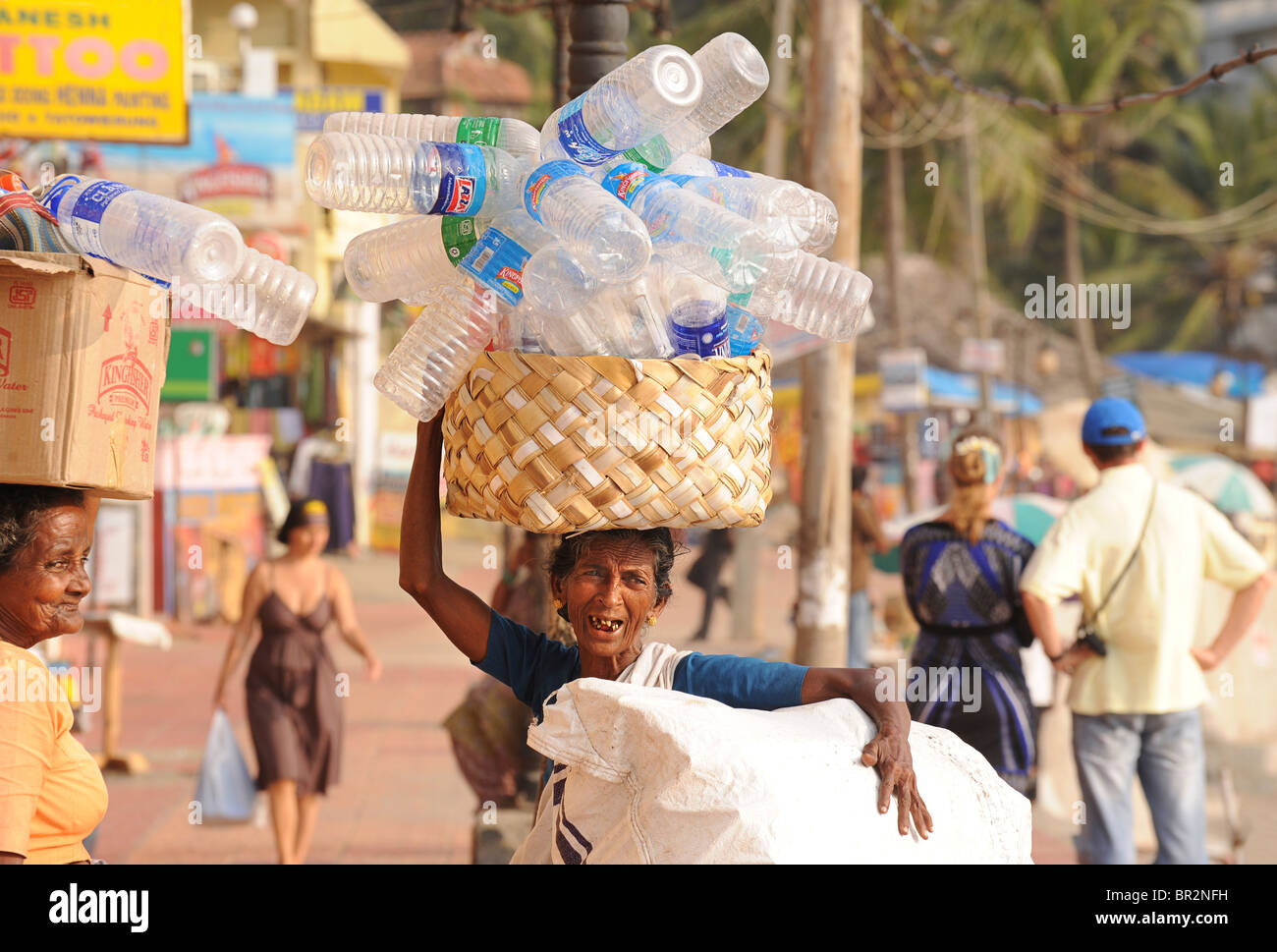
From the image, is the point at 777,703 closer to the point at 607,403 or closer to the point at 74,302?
the point at 607,403

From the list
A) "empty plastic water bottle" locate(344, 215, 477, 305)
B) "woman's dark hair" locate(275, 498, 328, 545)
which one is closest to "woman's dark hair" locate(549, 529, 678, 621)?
"empty plastic water bottle" locate(344, 215, 477, 305)

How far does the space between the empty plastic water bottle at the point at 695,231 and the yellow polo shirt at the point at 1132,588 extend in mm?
3038

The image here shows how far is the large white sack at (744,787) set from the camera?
208 cm

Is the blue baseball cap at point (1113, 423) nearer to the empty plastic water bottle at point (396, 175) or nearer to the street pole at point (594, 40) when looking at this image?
the street pole at point (594, 40)

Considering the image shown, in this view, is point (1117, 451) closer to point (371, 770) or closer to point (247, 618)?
point (247, 618)

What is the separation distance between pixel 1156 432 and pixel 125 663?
880 inches

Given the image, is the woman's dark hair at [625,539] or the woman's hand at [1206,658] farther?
the woman's hand at [1206,658]

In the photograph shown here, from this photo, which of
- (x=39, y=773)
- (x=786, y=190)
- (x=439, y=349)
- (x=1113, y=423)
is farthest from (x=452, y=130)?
(x=1113, y=423)

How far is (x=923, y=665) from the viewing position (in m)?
5.11

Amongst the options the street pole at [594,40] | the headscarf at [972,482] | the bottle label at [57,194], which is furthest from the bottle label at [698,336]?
the headscarf at [972,482]

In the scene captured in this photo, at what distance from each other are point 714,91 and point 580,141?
300mm

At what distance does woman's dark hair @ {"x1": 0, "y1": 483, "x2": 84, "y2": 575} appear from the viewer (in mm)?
2516

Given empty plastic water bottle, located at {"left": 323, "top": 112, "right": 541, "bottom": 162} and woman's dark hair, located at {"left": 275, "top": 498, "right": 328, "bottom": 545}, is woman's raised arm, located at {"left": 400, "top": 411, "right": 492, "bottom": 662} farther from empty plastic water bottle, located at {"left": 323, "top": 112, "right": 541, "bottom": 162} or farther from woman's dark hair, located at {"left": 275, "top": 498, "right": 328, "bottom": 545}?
woman's dark hair, located at {"left": 275, "top": 498, "right": 328, "bottom": 545}

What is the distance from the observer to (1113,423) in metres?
5.18
